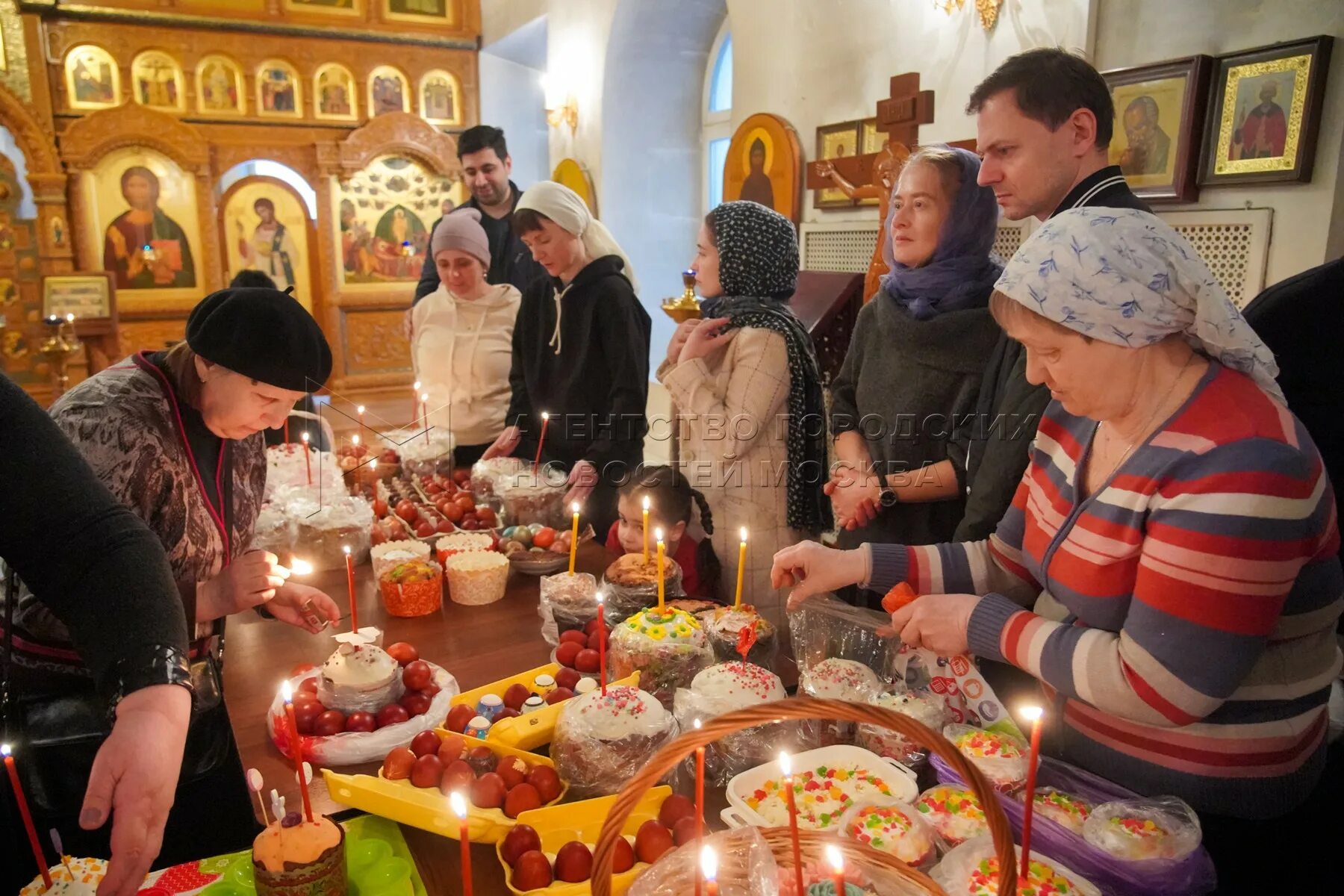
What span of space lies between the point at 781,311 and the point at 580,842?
5.05ft

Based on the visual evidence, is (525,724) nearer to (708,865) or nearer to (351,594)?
(351,594)

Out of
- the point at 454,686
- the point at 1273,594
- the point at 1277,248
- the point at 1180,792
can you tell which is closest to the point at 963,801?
the point at 1180,792

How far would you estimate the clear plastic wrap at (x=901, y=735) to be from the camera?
1.47 m

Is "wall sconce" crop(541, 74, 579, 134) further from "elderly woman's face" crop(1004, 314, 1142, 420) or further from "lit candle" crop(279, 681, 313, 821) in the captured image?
"lit candle" crop(279, 681, 313, 821)

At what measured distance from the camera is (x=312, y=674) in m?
1.78

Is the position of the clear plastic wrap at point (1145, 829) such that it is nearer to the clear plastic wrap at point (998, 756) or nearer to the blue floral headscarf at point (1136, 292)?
the clear plastic wrap at point (998, 756)

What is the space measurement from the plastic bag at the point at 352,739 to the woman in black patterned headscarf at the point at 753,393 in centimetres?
100

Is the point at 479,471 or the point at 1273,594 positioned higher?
the point at 1273,594

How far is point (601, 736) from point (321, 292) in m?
9.62

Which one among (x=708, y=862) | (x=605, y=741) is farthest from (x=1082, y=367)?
(x=605, y=741)

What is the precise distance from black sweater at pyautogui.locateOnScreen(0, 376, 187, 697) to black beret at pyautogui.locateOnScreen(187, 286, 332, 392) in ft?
1.79

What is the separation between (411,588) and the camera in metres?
2.17

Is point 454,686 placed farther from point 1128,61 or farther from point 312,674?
point 1128,61

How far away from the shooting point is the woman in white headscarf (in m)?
3.06
